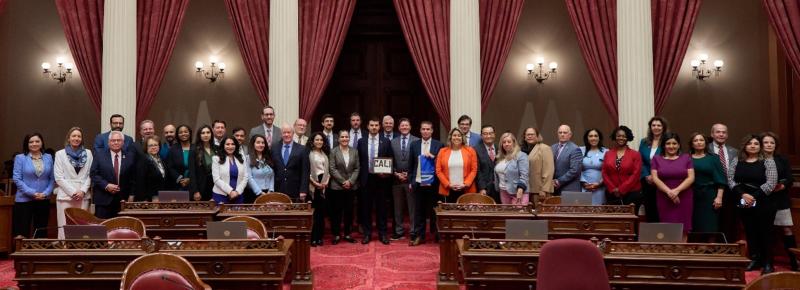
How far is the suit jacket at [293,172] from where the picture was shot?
6391 millimetres

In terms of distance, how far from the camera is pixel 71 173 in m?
5.95

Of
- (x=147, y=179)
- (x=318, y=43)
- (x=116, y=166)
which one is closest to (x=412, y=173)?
(x=318, y=43)

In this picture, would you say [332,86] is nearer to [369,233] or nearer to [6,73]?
[369,233]

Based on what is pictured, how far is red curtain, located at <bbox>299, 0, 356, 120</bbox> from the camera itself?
312 inches

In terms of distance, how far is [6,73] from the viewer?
9625 millimetres

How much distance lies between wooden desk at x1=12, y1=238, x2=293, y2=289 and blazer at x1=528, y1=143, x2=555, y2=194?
3710mm

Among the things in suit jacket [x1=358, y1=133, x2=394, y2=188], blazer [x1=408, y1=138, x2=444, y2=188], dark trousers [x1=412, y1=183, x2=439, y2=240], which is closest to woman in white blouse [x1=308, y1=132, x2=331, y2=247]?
suit jacket [x1=358, y1=133, x2=394, y2=188]

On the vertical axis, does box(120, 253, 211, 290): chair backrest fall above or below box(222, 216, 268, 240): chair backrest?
below

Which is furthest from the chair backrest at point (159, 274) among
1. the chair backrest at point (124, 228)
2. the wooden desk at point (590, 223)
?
the wooden desk at point (590, 223)

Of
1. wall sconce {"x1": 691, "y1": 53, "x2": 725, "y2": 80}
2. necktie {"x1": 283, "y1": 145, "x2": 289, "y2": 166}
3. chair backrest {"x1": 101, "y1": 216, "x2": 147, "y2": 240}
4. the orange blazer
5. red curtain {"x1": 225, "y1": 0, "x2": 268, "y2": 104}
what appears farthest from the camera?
wall sconce {"x1": 691, "y1": 53, "x2": 725, "y2": 80}

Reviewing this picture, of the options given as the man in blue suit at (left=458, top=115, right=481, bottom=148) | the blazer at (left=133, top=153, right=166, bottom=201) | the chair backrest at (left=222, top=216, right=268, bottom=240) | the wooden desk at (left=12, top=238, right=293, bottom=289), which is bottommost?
the wooden desk at (left=12, top=238, right=293, bottom=289)

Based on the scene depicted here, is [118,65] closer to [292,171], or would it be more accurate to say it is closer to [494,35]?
[292,171]

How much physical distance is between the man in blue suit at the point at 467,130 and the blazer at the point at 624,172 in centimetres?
148

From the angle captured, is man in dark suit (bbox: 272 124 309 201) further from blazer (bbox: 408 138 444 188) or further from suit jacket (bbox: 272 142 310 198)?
blazer (bbox: 408 138 444 188)
